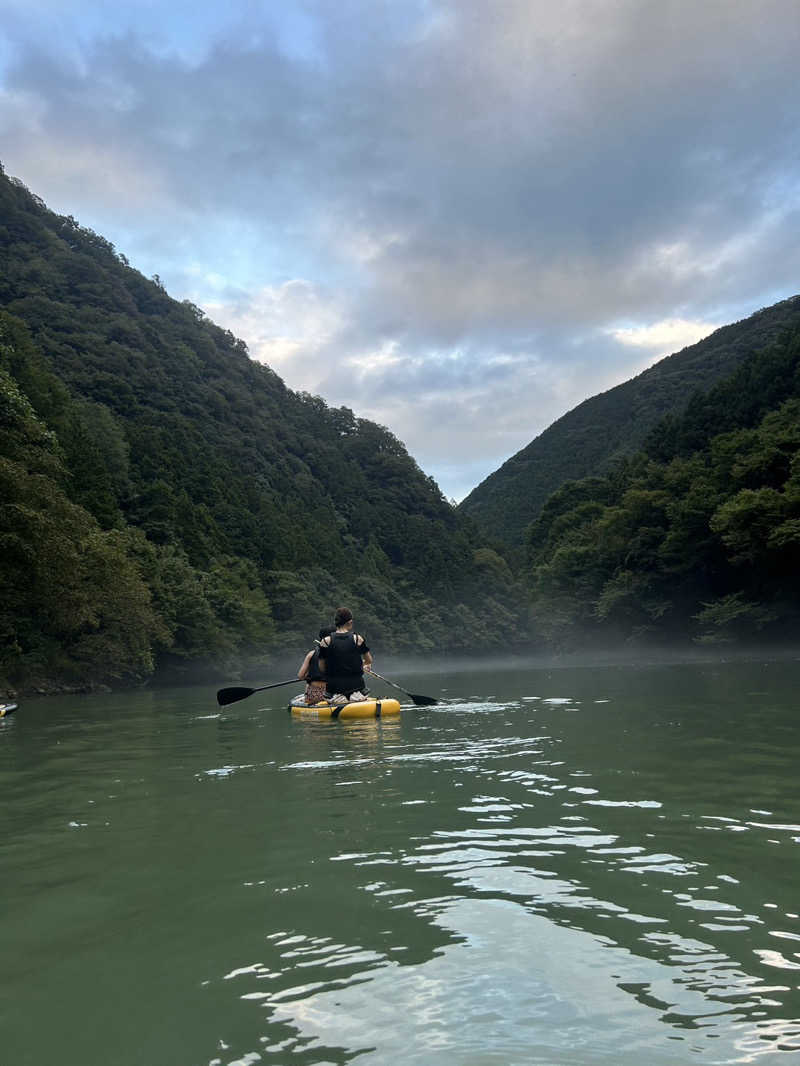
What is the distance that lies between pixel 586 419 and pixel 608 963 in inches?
4703

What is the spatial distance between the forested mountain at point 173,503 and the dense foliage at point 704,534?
2091 cm

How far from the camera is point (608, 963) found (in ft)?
10.9

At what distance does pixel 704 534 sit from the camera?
4750 cm

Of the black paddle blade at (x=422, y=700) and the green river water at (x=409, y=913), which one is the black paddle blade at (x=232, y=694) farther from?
the green river water at (x=409, y=913)

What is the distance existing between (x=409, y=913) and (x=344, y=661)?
9984 mm

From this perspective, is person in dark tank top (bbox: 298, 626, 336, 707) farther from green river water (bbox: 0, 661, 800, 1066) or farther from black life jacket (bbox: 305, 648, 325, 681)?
green river water (bbox: 0, 661, 800, 1066)

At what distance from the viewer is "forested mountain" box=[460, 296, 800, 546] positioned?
9650 centimetres

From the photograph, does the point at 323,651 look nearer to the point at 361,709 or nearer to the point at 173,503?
the point at 361,709

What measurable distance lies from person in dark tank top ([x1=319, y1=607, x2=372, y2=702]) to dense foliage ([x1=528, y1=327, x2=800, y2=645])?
29.4m

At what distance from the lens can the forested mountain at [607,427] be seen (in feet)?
317

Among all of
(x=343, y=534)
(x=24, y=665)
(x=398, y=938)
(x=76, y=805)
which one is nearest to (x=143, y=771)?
(x=76, y=805)

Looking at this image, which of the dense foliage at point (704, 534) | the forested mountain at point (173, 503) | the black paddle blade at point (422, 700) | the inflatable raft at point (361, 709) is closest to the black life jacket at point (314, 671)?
the inflatable raft at point (361, 709)

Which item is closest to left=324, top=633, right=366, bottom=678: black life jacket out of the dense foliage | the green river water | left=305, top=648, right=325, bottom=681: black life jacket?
left=305, top=648, right=325, bottom=681: black life jacket

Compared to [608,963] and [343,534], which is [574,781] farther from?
[343,534]
